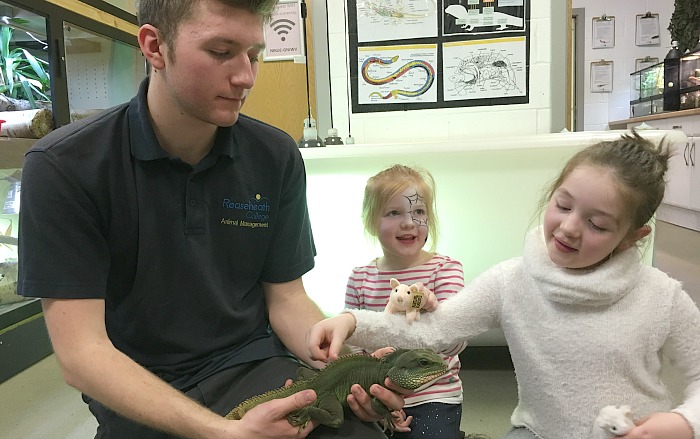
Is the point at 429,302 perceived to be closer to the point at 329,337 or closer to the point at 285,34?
the point at 329,337

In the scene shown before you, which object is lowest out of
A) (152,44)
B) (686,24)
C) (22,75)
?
(152,44)

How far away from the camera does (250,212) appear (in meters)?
1.11

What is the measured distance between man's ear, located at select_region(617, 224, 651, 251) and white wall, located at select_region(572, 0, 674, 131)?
664 cm

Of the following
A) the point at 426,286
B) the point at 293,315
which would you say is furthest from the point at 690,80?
the point at 293,315

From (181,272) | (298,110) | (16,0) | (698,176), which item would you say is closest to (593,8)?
(698,176)

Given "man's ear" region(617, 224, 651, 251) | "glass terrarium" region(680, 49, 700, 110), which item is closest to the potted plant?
"man's ear" region(617, 224, 651, 251)

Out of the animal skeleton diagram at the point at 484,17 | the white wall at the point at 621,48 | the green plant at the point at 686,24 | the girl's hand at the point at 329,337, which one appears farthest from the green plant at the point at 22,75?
the white wall at the point at 621,48

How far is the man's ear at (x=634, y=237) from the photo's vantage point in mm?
1002

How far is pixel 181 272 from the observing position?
103 centimetres

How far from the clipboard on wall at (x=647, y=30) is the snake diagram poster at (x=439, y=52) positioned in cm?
523

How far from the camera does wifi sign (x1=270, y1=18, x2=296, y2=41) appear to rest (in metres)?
2.67

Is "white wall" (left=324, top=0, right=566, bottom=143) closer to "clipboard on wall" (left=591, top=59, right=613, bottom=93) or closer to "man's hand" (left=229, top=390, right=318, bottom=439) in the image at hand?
"man's hand" (left=229, top=390, right=318, bottom=439)

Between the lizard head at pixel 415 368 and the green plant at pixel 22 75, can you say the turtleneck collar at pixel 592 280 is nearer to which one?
the lizard head at pixel 415 368

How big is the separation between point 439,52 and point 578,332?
1.89 m
